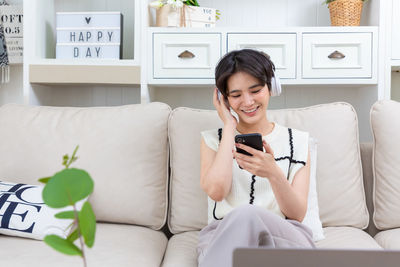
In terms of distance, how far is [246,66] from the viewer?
49.7 inches

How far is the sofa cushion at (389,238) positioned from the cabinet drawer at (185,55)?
96 cm

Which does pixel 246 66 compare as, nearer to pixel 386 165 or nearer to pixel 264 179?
pixel 264 179

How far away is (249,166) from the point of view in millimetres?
1167

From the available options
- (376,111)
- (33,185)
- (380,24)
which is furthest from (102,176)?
(380,24)

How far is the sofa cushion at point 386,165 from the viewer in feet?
4.66

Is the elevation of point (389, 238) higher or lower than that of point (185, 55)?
lower

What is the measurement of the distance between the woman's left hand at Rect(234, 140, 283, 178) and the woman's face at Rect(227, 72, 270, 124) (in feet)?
0.53

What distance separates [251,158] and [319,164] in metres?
0.39

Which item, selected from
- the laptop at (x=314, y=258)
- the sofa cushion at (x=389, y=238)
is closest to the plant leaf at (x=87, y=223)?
the laptop at (x=314, y=258)

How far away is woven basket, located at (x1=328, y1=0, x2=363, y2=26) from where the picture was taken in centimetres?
190

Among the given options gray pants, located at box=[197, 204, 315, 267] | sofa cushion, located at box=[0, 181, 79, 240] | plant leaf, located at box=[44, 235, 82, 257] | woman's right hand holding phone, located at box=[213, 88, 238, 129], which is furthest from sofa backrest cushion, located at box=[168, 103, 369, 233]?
plant leaf, located at box=[44, 235, 82, 257]

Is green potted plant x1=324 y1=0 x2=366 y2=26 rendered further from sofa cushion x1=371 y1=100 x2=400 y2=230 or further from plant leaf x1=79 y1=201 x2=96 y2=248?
plant leaf x1=79 y1=201 x2=96 y2=248

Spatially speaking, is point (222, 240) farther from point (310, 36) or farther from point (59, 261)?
point (310, 36)

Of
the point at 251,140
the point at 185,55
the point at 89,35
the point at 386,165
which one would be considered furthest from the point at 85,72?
the point at 386,165
